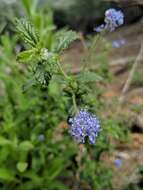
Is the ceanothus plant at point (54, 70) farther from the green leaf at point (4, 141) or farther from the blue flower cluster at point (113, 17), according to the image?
the green leaf at point (4, 141)

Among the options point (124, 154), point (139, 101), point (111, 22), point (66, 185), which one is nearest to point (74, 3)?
point (139, 101)

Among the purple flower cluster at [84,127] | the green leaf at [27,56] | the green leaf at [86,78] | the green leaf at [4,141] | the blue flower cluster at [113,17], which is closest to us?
the purple flower cluster at [84,127]

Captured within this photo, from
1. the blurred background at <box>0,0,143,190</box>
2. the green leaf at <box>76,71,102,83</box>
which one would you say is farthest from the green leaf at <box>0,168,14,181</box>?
the green leaf at <box>76,71,102,83</box>

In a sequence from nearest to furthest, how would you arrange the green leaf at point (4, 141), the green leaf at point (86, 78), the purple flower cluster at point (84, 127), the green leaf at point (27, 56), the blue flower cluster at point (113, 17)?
the purple flower cluster at point (84, 127) < the green leaf at point (27, 56) < the green leaf at point (86, 78) < the blue flower cluster at point (113, 17) < the green leaf at point (4, 141)

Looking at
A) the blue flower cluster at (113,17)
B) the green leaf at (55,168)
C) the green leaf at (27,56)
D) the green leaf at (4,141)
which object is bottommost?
the green leaf at (55,168)

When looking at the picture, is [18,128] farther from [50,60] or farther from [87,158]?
[50,60]

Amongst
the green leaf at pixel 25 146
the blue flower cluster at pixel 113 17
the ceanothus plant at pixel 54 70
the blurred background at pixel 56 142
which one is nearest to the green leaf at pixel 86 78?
the ceanothus plant at pixel 54 70

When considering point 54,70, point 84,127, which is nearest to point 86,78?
point 54,70

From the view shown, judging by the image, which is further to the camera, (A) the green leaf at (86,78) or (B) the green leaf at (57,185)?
(B) the green leaf at (57,185)
